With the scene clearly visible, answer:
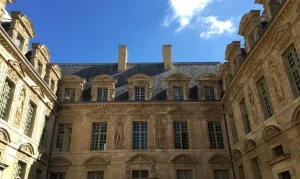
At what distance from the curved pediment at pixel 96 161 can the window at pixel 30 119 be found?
3311 millimetres

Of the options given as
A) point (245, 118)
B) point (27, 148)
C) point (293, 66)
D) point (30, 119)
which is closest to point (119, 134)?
point (30, 119)

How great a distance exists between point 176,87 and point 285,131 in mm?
8103

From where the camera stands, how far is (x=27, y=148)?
443 inches

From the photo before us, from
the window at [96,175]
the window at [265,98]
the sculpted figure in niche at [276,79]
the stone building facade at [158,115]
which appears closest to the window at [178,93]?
the stone building facade at [158,115]

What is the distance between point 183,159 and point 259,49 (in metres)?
6.84

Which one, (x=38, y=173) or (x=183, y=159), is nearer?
(x=38, y=173)

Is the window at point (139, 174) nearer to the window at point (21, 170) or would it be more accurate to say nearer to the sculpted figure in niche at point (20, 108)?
the window at point (21, 170)

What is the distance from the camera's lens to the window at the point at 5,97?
9.88m

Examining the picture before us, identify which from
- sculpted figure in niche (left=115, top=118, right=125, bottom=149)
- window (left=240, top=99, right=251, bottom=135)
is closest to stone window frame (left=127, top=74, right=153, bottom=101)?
sculpted figure in niche (left=115, top=118, right=125, bottom=149)

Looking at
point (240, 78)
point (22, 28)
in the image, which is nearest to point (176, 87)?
point (240, 78)

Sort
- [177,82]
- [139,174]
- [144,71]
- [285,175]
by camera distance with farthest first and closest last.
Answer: [144,71] → [177,82] → [139,174] → [285,175]

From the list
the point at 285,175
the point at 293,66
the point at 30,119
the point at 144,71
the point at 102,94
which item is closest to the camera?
the point at 293,66

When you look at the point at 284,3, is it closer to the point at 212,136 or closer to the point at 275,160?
the point at 275,160

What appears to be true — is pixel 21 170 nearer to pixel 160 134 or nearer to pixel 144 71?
pixel 160 134
